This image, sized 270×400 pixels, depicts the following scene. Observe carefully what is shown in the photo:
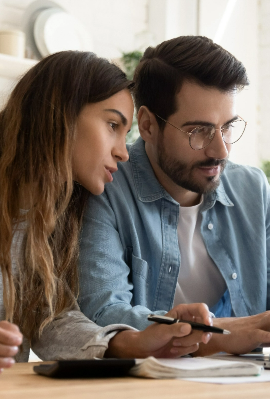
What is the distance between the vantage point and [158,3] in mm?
4047

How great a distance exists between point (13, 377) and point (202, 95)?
1.10 metres

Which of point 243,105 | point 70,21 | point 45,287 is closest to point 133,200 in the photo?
point 45,287

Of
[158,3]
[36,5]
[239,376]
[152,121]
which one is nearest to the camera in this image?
[239,376]

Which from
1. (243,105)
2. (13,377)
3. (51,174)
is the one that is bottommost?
(243,105)

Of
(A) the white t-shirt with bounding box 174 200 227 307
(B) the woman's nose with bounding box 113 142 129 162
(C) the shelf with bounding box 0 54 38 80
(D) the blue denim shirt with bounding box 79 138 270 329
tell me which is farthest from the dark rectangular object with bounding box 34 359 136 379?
(C) the shelf with bounding box 0 54 38 80

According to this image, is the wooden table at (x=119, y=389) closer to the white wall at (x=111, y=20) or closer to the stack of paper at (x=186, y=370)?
the stack of paper at (x=186, y=370)

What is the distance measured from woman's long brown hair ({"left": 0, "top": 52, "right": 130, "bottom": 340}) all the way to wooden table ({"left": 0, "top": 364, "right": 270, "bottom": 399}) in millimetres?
525

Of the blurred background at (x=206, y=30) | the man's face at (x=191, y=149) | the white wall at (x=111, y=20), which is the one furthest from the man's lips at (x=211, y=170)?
the white wall at (x=111, y=20)

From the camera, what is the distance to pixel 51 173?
1.41 metres

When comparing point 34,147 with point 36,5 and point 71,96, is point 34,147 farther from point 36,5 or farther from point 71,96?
point 36,5

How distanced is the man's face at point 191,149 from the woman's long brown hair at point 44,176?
283 mm

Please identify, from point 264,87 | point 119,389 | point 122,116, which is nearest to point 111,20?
point 264,87

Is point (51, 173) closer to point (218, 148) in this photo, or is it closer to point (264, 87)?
point (218, 148)

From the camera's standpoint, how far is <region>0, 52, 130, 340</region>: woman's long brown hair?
4.51 feet
